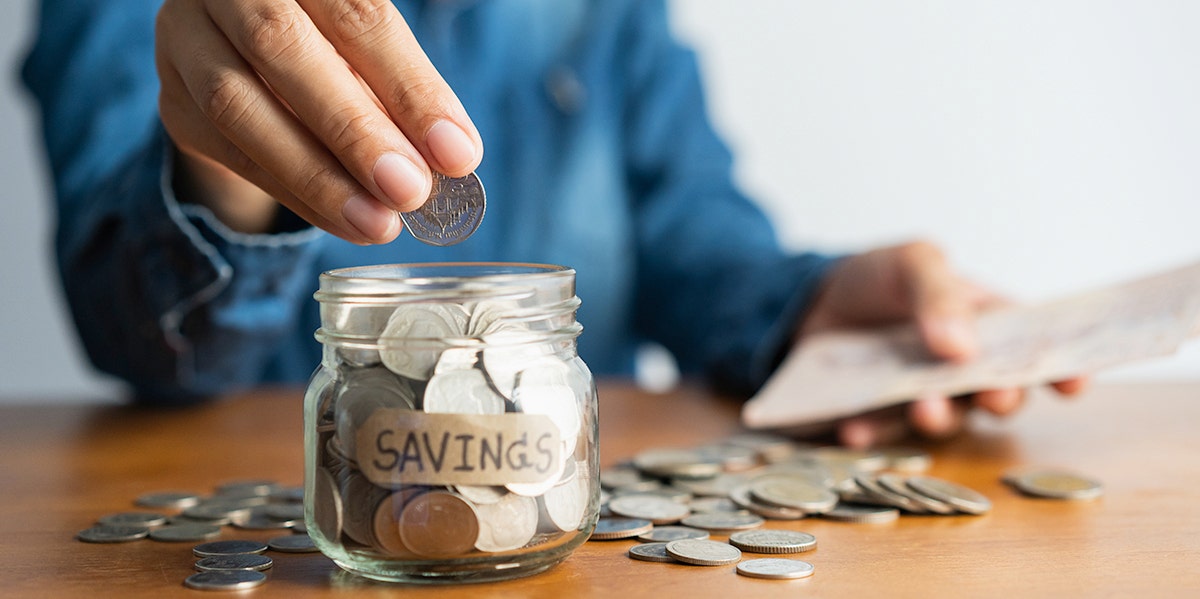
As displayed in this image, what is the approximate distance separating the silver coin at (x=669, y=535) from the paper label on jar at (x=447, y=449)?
0.20 m

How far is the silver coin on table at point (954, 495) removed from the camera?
901 mm

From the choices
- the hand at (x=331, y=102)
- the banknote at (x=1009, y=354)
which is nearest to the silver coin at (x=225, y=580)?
the hand at (x=331, y=102)

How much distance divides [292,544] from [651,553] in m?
0.26

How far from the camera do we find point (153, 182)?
3.90ft

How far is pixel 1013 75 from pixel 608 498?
2646mm

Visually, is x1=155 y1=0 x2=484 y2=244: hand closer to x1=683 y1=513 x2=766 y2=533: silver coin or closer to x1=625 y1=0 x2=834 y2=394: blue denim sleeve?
x1=683 y1=513 x2=766 y2=533: silver coin

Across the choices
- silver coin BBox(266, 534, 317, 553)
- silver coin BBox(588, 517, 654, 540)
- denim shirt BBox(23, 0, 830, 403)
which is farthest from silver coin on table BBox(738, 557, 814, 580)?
denim shirt BBox(23, 0, 830, 403)

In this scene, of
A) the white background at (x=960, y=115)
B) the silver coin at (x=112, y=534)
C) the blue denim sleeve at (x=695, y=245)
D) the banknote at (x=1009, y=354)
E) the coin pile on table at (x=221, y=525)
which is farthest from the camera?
the white background at (x=960, y=115)

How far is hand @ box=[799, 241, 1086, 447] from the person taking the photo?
1.26m

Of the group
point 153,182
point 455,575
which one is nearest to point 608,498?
point 455,575

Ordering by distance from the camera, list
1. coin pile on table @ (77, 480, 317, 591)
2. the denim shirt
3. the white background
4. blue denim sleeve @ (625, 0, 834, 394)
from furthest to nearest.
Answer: the white background, blue denim sleeve @ (625, 0, 834, 394), the denim shirt, coin pile on table @ (77, 480, 317, 591)

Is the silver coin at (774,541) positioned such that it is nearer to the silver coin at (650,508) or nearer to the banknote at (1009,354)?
the silver coin at (650,508)

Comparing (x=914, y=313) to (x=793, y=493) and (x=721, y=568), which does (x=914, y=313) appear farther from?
(x=721, y=568)

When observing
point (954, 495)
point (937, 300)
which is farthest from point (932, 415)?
point (954, 495)
